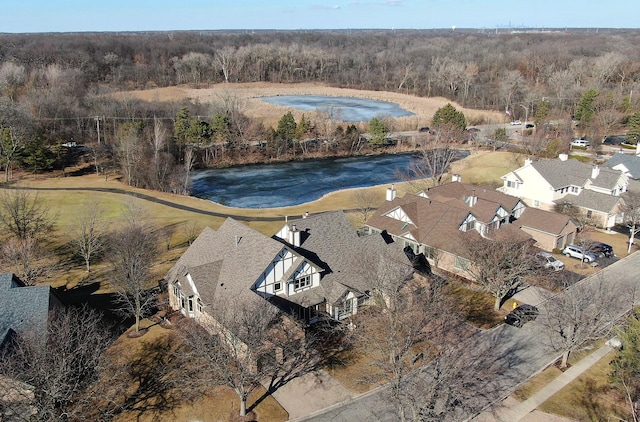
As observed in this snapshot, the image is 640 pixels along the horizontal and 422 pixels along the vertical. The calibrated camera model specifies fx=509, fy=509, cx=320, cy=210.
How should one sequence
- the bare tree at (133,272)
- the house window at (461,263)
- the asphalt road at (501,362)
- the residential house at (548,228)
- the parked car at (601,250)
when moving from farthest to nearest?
the residential house at (548,228)
the parked car at (601,250)
the house window at (461,263)
the bare tree at (133,272)
the asphalt road at (501,362)

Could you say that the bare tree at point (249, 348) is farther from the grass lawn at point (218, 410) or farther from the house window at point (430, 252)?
the house window at point (430, 252)

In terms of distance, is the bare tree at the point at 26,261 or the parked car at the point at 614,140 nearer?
the bare tree at the point at 26,261

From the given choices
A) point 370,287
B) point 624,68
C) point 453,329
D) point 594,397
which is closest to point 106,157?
point 370,287

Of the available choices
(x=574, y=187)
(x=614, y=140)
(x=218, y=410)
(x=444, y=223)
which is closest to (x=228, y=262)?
(x=218, y=410)

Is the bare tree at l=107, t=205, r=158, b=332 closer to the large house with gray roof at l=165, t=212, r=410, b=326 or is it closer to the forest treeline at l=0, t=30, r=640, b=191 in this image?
the large house with gray roof at l=165, t=212, r=410, b=326

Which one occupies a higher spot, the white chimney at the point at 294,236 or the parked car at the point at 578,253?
the white chimney at the point at 294,236

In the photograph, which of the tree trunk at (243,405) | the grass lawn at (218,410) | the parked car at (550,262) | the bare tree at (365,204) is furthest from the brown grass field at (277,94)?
the tree trunk at (243,405)
